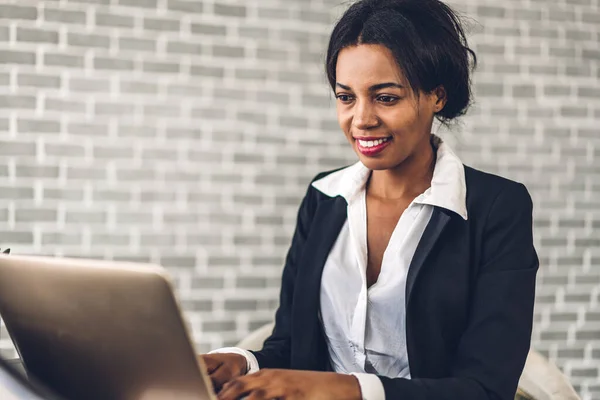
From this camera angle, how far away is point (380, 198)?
5.30 feet

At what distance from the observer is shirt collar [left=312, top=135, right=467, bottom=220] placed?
1423mm

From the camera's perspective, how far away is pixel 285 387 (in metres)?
0.97

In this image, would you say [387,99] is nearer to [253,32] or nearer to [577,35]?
[253,32]

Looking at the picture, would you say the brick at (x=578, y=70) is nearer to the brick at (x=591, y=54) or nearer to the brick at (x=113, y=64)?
the brick at (x=591, y=54)

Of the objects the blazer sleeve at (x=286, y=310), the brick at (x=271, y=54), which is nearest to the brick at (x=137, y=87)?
the brick at (x=271, y=54)

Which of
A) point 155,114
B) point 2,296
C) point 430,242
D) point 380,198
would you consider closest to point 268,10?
point 155,114

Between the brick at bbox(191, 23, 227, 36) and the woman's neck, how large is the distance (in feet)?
4.56

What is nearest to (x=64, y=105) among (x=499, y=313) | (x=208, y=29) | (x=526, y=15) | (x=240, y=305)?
(x=208, y=29)

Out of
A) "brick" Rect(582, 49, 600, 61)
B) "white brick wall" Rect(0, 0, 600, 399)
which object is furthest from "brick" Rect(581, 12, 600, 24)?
"brick" Rect(582, 49, 600, 61)

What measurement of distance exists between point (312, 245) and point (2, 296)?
2.72ft

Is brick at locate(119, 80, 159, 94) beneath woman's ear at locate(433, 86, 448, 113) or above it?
above

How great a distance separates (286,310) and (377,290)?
0.92 ft

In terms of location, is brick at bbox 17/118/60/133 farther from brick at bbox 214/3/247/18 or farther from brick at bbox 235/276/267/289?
brick at bbox 235/276/267/289

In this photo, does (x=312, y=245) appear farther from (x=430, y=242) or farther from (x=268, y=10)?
(x=268, y=10)
